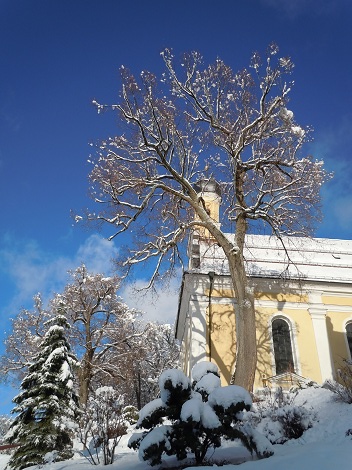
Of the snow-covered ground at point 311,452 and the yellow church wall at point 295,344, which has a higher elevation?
the yellow church wall at point 295,344

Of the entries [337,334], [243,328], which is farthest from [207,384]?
[337,334]

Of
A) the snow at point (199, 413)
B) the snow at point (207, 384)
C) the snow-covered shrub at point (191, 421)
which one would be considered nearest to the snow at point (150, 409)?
the snow-covered shrub at point (191, 421)

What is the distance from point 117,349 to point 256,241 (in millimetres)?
10383

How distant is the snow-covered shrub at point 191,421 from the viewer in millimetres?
5715

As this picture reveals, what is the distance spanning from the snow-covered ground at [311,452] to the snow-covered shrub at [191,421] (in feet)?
1.32

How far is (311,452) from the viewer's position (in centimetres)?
546

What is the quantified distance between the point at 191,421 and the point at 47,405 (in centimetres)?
748

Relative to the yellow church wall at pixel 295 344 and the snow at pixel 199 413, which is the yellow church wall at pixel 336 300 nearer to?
the yellow church wall at pixel 295 344

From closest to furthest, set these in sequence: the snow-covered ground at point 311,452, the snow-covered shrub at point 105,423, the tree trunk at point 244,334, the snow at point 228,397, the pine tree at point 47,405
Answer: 1. the snow-covered ground at point 311,452
2. the snow at point 228,397
3. the snow-covered shrub at point 105,423
4. the pine tree at point 47,405
5. the tree trunk at point 244,334

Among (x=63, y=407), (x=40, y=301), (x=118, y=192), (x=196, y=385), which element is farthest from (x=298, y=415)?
(x=40, y=301)

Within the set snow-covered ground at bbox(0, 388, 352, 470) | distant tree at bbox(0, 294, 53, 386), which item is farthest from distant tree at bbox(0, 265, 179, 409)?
snow-covered ground at bbox(0, 388, 352, 470)

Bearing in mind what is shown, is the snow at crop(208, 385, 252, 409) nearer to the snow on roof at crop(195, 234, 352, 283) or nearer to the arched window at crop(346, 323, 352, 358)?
the snow on roof at crop(195, 234, 352, 283)

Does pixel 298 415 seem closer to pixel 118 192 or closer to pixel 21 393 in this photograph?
pixel 21 393

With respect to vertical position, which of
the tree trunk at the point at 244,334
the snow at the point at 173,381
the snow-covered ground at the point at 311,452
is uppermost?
the tree trunk at the point at 244,334
